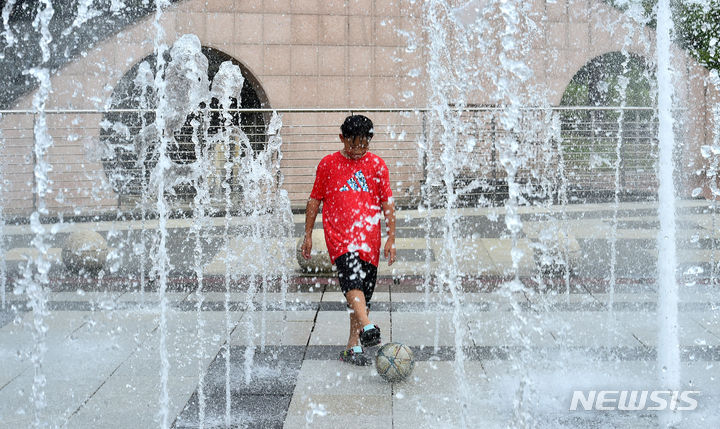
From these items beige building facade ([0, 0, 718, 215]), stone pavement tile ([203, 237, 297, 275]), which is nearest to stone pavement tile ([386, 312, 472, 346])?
stone pavement tile ([203, 237, 297, 275])

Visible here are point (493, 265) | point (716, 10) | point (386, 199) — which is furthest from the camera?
point (716, 10)

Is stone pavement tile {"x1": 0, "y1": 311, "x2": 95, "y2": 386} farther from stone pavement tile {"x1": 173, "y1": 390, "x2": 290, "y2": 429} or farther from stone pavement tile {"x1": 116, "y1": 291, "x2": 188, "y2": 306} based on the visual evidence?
stone pavement tile {"x1": 173, "y1": 390, "x2": 290, "y2": 429}

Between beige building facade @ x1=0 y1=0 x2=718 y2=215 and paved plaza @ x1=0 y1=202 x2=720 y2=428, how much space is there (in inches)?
306

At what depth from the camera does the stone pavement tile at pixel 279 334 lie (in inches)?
209

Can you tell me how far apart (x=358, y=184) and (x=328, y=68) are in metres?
12.4

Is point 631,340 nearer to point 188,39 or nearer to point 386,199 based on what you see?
point 386,199

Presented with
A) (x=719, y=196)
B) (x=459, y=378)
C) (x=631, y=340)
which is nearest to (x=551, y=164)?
(x=719, y=196)

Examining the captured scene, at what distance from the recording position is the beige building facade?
15633mm

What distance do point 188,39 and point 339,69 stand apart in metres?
3.40

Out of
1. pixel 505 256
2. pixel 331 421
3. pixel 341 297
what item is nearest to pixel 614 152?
pixel 505 256

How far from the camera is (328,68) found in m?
16.9

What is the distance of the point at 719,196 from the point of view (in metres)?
15.1

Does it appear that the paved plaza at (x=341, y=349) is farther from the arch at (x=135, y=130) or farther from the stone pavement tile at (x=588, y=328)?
the arch at (x=135, y=130)

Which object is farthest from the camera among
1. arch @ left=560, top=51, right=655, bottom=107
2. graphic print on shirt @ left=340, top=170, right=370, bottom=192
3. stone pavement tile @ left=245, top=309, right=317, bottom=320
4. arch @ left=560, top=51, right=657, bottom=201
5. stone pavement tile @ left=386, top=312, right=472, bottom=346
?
arch @ left=560, top=51, right=655, bottom=107
